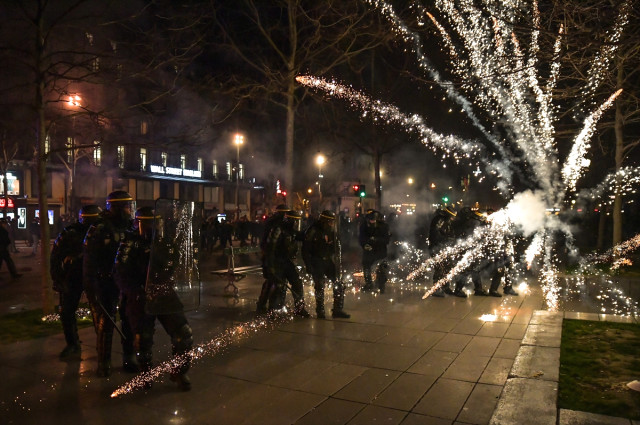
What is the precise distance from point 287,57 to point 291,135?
2176 millimetres

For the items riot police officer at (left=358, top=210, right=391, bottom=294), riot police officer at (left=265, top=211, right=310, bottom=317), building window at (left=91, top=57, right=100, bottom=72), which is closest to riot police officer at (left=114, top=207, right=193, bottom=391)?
riot police officer at (left=265, top=211, right=310, bottom=317)

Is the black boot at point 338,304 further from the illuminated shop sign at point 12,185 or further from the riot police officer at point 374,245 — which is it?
the illuminated shop sign at point 12,185

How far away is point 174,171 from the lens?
147ft

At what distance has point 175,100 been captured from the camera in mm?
13633

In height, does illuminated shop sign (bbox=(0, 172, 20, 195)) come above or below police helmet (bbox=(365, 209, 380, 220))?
above

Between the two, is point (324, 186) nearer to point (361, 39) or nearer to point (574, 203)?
point (574, 203)

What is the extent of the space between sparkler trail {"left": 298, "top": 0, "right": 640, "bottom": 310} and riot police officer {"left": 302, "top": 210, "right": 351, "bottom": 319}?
2.70 m

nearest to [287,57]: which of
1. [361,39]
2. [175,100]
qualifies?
[361,39]

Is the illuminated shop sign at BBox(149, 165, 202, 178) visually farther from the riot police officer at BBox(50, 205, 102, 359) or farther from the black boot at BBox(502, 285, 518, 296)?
the riot police officer at BBox(50, 205, 102, 359)

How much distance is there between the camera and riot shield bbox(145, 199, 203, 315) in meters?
4.36

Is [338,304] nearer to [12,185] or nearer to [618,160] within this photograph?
[618,160]

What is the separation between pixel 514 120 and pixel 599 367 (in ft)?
28.8

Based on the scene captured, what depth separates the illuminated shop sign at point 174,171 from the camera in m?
43.1

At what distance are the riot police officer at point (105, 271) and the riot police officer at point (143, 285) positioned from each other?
25 cm
